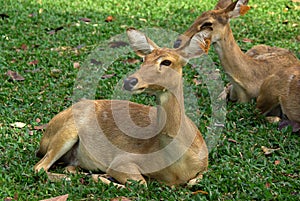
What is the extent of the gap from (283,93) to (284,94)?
0.02m

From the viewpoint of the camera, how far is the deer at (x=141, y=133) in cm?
469

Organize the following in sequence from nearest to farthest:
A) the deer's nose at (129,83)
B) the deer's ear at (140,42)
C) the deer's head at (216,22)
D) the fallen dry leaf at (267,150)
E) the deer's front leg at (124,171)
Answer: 1. the deer's nose at (129,83)
2. the deer's ear at (140,42)
3. the deer's front leg at (124,171)
4. the fallen dry leaf at (267,150)
5. the deer's head at (216,22)

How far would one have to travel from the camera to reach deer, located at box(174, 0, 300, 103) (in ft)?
23.6

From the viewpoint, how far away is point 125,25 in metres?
10.1

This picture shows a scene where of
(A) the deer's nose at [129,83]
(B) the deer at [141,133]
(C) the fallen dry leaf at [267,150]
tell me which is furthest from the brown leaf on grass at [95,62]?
(A) the deer's nose at [129,83]

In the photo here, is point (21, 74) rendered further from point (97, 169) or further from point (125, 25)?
point (97, 169)

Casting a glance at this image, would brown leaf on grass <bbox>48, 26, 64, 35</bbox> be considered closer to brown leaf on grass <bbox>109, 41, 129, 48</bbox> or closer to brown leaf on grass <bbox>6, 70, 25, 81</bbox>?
brown leaf on grass <bbox>109, 41, 129, 48</bbox>

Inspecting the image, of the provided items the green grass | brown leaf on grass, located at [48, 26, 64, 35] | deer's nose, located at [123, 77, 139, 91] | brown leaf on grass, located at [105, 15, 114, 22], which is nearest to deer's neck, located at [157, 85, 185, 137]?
deer's nose, located at [123, 77, 139, 91]

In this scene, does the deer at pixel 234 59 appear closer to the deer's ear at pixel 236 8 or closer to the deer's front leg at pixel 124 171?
the deer's ear at pixel 236 8

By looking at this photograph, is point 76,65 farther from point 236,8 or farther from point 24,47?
point 236,8

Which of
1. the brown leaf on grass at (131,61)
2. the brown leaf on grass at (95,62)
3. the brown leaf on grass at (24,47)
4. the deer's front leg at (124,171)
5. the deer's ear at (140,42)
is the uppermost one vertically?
the deer's ear at (140,42)

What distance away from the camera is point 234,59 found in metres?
7.30

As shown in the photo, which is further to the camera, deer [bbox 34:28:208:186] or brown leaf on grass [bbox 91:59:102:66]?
brown leaf on grass [bbox 91:59:102:66]

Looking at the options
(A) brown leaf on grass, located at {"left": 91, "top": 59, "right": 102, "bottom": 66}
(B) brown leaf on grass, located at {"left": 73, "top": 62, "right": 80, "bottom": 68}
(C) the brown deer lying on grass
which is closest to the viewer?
(C) the brown deer lying on grass
